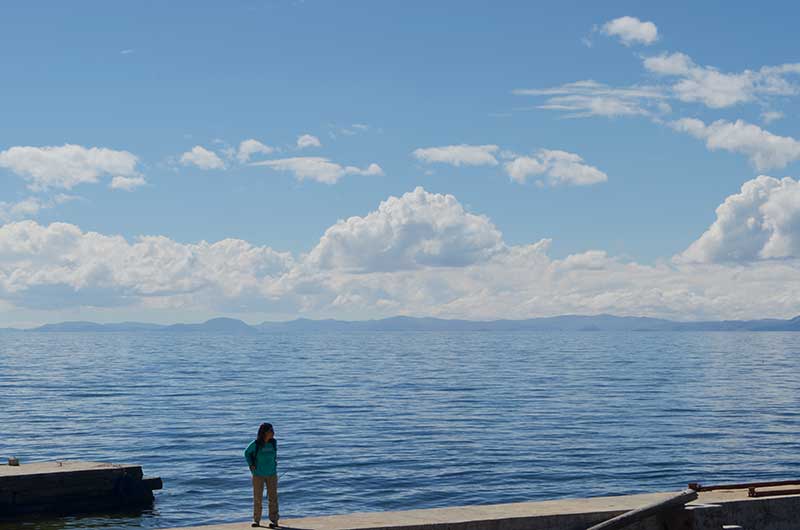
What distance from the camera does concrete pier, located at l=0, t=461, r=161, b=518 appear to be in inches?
989

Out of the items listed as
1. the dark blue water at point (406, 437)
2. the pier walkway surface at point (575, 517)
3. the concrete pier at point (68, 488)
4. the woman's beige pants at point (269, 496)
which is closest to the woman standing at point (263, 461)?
the woman's beige pants at point (269, 496)

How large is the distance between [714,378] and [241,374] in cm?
4825

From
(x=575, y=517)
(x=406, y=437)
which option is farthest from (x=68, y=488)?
(x=406, y=437)

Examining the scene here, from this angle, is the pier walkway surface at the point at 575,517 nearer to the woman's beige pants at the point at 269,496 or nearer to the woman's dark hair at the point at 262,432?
the woman's beige pants at the point at 269,496

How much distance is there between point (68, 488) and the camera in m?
26.0

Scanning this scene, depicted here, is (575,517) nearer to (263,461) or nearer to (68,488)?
(263,461)

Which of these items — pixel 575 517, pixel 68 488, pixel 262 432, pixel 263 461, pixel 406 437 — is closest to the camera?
pixel 575 517

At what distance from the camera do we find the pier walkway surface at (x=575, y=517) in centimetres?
1576

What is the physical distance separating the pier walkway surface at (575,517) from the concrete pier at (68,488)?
433 inches

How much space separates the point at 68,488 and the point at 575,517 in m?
15.2

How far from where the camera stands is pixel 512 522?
52.1 ft

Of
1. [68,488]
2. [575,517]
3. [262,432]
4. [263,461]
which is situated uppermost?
[262,432]

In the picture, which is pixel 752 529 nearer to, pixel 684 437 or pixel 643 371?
pixel 684 437

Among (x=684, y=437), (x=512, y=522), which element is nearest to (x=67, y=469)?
(x=512, y=522)
